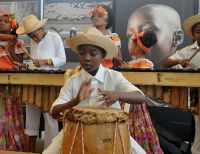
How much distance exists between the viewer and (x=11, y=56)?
4516 millimetres

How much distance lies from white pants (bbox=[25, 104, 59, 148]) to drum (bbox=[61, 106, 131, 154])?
1662mm

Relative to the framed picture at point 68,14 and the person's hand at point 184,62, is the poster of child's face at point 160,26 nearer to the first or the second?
the framed picture at point 68,14

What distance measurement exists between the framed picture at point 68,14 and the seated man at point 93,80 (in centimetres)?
323

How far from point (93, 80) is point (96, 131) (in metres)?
0.63

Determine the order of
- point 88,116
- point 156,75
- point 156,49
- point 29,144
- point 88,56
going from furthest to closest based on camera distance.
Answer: point 156,49 < point 29,144 < point 156,75 < point 88,56 < point 88,116

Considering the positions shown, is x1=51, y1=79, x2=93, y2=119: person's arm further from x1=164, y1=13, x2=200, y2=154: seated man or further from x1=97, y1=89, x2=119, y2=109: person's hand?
x1=164, y1=13, x2=200, y2=154: seated man

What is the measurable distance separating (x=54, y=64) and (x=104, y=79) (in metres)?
1.45

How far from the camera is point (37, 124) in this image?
14.1 feet

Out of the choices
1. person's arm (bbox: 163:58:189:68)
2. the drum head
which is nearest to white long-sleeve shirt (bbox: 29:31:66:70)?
person's arm (bbox: 163:58:189:68)

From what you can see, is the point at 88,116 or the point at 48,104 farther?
the point at 48,104

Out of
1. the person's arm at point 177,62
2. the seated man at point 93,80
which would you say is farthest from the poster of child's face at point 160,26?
the seated man at point 93,80

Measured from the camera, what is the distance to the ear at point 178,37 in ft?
18.2

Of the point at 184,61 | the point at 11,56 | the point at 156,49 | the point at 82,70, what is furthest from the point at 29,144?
the point at 156,49

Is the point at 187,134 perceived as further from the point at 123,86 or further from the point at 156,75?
the point at 123,86
